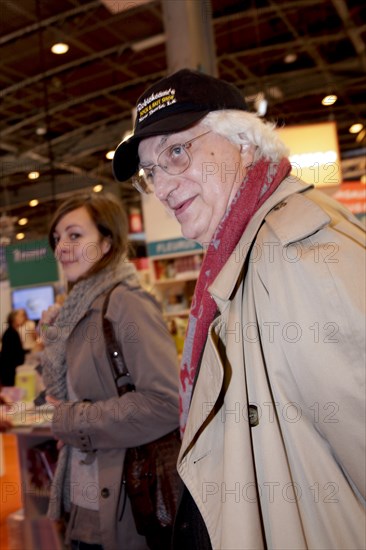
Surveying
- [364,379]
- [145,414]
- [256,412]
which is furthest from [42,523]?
[364,379]

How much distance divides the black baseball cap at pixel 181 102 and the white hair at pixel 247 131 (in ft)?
0.10

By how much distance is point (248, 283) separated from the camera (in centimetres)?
105

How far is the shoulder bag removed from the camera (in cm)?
165

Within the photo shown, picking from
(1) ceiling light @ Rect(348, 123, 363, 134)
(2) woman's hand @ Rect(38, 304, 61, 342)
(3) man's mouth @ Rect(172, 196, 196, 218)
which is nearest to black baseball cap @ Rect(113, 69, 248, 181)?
(3) man's mouth @ Rect(172, 196, 196, 218)

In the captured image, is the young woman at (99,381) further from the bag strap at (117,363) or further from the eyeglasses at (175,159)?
the eyeglasses at (175,159)

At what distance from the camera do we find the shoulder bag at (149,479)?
165 cm

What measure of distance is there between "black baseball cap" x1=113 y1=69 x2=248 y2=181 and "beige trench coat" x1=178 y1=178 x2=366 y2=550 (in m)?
0.42

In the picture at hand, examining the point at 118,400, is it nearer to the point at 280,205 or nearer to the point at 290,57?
the point at 280,205

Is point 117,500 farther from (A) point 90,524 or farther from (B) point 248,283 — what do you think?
(B) point 248,283

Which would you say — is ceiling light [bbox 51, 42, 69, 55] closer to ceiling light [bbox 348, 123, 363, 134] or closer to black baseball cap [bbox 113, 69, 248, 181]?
black baseball cap [bbox 113, 69, 248, 181]

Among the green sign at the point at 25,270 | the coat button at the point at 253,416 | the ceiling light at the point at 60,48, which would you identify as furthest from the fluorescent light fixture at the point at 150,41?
the coat button at the point at 253,416

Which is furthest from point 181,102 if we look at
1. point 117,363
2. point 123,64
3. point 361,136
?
point 361,136

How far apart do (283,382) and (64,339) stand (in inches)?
45.4

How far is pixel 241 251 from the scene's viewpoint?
1.07 metres
